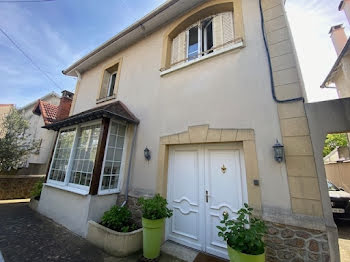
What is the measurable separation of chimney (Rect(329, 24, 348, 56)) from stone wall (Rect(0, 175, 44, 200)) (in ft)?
64.8

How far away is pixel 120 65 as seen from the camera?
674 centimetres

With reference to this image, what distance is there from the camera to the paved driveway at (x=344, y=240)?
3.69 meters

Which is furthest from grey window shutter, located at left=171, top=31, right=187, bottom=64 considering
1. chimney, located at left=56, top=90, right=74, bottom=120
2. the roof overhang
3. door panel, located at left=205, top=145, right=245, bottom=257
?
chimney, located at left=56, top=90, right=74, bottom=120

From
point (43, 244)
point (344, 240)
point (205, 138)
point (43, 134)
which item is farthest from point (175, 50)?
point (43, 134)

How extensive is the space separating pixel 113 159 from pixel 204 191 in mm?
3174

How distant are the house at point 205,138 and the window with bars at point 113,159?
3 centimetres

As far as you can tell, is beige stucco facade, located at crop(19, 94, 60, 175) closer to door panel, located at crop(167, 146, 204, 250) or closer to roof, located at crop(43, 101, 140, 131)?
roof, located at crop(43, 101, 140, 131)

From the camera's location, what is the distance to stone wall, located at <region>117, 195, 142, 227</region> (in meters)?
4.35

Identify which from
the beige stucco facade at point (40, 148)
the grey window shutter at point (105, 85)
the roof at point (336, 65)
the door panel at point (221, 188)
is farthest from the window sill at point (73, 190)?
the roof at point (336, 65)

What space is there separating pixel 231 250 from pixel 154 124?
12.0 ft

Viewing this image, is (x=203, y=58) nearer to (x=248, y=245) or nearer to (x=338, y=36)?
(x=248, y=245)

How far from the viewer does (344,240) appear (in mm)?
4594

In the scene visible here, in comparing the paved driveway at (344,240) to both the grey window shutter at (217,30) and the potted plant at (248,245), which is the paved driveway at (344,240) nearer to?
the potted plant at (248,245)

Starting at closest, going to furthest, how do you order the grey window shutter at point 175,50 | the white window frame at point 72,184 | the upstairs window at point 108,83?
the white window frame at point 72,184
the grey window shutter at point 175,50
the upstairs window at point 108,83
